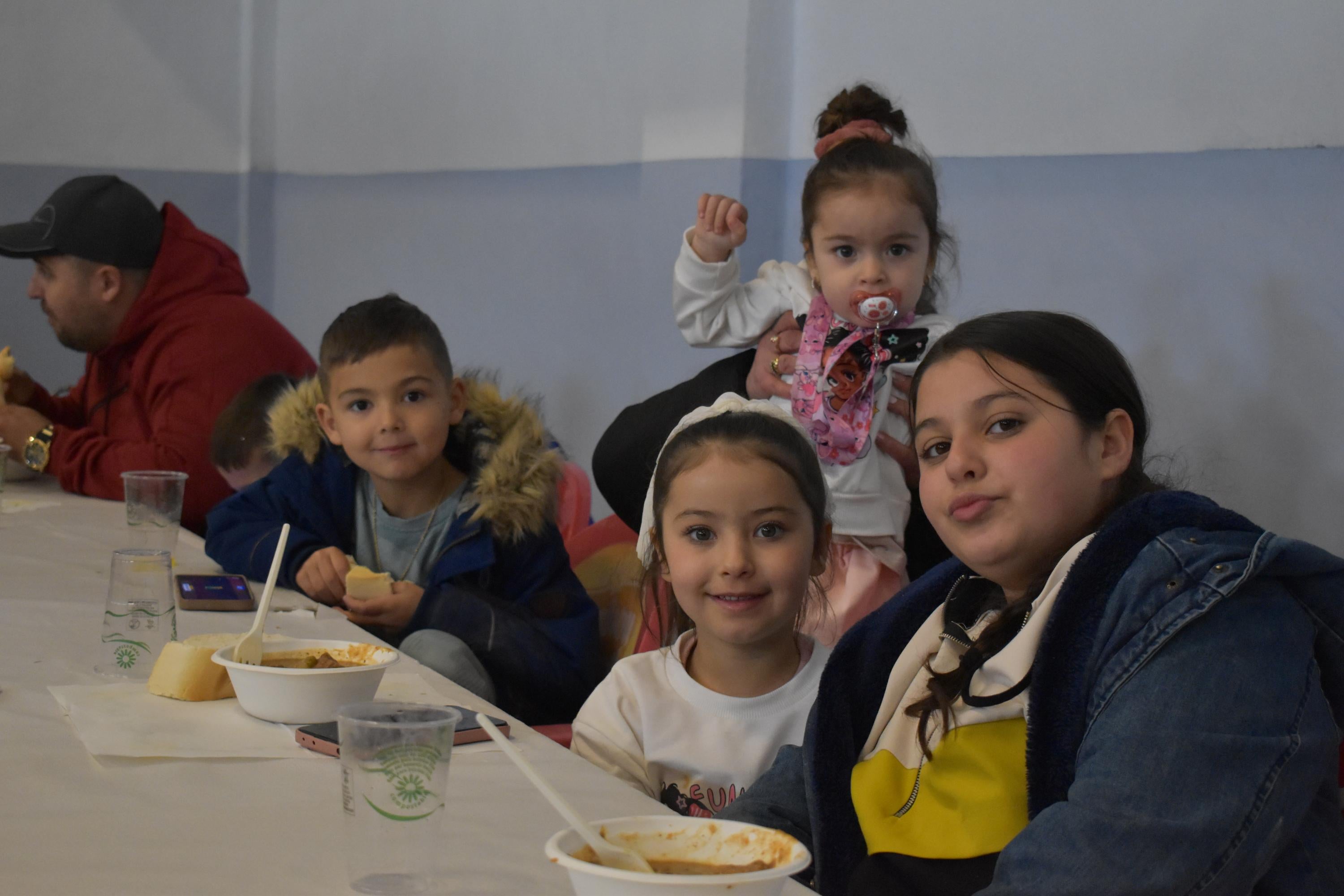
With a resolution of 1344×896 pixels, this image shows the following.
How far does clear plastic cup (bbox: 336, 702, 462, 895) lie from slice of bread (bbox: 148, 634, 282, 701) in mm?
579

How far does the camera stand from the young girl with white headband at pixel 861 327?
2.41 m

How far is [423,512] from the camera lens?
2.71m

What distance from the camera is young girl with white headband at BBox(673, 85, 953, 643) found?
2.41m

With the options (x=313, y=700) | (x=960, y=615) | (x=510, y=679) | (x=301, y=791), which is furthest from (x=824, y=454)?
(x=301, y=791)

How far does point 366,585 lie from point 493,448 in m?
0.43

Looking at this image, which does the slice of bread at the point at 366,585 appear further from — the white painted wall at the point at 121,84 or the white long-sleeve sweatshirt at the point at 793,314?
the white painted wall at the point at 121,84

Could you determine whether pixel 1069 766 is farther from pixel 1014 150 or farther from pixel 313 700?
pixel 1014 150

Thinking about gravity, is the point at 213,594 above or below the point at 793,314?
below

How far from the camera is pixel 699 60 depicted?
141 inches

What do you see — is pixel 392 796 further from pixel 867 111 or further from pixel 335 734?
pixel 867 111

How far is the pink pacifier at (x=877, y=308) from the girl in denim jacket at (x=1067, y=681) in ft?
2.64

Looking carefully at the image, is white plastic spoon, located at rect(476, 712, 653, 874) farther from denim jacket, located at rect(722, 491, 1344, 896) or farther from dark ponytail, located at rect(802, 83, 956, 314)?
dark ponytail, located at rect(802, 83, 956, 314)

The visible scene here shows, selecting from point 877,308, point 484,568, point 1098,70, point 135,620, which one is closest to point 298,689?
point 135,620

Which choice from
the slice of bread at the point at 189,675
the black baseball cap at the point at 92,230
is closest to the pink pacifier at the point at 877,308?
the slice of bread at the point at 189,675
